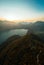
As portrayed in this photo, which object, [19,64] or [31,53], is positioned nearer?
[19,64]

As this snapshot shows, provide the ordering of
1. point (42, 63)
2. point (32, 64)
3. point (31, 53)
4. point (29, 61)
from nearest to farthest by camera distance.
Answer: point (42, 63) < point (32, 64) < point (29, 61) < point (31, 53)

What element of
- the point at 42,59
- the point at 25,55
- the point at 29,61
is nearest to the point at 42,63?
the point at 42,59

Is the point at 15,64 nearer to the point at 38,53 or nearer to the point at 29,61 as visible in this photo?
the point at 29,61

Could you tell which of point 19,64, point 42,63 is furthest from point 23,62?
point 42,63

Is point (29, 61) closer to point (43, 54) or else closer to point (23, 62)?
point (23, 62)

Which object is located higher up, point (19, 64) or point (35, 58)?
point (35, 58)

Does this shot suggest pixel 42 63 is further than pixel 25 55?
No

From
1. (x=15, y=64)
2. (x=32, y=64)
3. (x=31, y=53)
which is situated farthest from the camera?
(x=31, y=53)

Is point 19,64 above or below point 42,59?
below

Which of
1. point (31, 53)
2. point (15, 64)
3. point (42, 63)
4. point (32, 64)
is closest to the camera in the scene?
point (42, 63)
